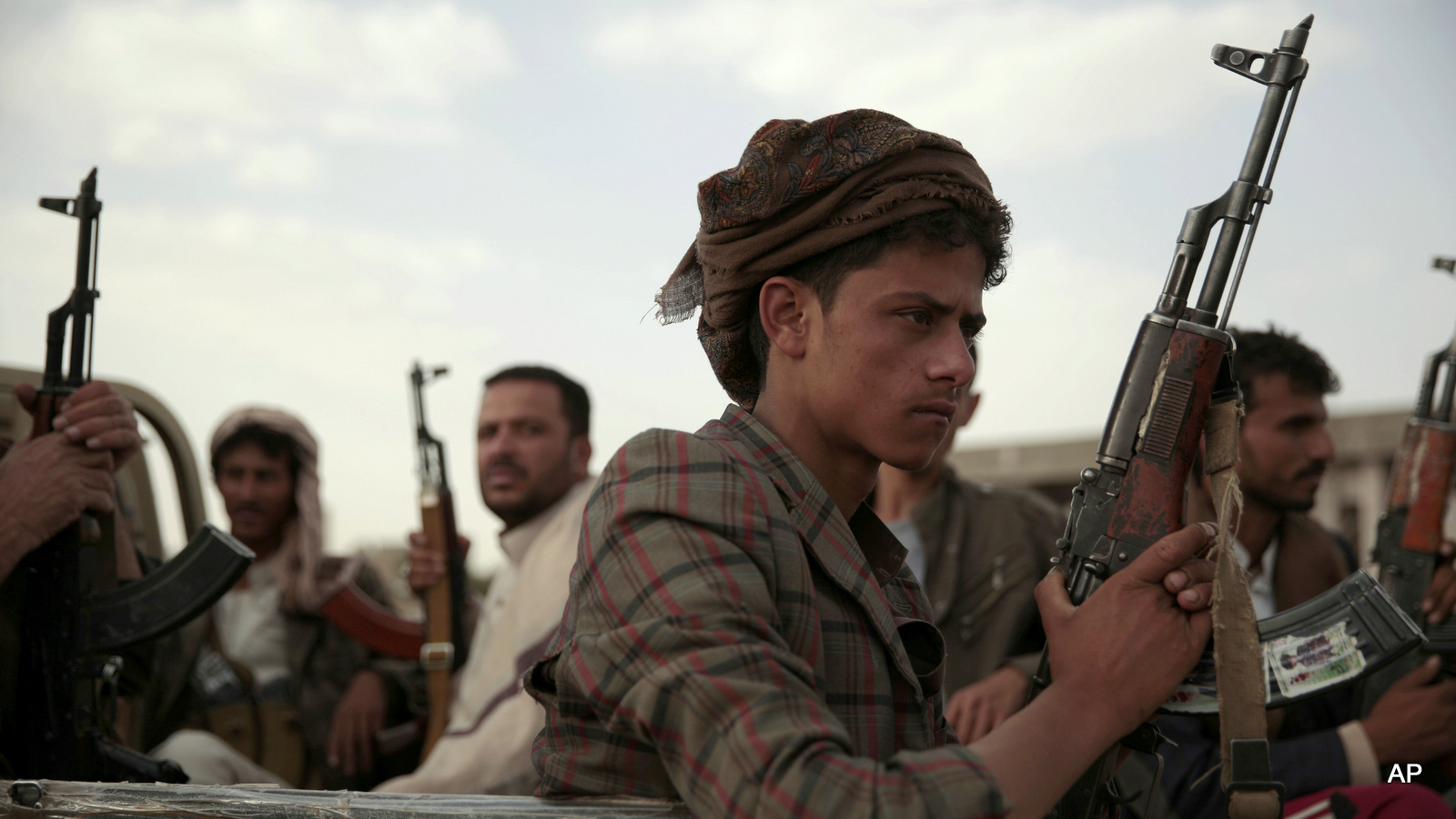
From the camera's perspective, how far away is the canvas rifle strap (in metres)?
1.64

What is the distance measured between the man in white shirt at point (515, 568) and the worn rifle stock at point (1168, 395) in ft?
7.96

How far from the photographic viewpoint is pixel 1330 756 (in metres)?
3.09

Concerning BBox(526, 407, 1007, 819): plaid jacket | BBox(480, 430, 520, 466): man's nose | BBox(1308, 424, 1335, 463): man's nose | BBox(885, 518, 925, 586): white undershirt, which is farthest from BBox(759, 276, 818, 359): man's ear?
BBox(480, 430, 520, 466): man's nose

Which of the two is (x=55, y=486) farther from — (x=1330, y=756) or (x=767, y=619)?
(x=1330, y=756)

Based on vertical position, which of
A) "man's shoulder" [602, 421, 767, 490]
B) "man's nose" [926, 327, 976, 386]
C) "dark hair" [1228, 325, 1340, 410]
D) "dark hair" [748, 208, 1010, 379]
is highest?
"dark hair" [1228, 325, 1340, 410]

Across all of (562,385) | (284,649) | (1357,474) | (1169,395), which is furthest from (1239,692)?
(1357,474)

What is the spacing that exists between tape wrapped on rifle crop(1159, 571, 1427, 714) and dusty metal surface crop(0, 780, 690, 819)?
161 centimetres

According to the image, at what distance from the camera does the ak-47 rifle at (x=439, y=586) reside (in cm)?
514

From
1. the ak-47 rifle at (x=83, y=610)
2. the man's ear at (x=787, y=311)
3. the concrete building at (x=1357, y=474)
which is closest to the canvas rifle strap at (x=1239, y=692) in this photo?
the man's ear at (x=787, y=311)

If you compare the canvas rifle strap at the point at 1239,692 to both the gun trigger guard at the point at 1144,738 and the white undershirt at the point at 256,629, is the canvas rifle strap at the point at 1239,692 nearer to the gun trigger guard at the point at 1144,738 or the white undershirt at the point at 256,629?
the gun trigger guard at the point at 1144,738

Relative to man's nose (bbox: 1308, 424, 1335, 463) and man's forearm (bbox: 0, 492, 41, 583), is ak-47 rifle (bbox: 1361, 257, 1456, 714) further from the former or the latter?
man's forearm (bbox: 0, 492, 41, 583)

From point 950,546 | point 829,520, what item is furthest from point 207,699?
point 829,520

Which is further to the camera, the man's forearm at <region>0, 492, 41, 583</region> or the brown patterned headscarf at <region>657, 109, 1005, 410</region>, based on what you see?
the man's forearm at <region>0, 492, 41, 583</region>

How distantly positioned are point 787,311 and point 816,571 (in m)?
0.41
